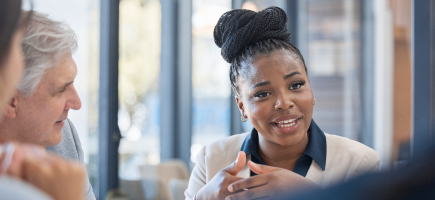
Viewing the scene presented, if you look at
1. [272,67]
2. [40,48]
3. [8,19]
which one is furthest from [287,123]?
[8,19]

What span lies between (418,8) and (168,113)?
3697mm

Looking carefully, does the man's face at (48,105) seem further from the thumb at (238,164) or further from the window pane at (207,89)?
the window pane at (207,89)

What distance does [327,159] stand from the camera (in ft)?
4.68

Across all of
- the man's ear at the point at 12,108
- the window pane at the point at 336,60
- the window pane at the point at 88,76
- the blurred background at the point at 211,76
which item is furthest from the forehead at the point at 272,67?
the window pane at the point at 336,60

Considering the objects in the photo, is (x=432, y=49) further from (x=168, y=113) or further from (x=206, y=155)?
(x=168, y=113)

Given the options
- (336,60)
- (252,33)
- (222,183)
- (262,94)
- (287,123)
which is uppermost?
(336,60)

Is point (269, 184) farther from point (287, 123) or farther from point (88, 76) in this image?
point (88, 76)

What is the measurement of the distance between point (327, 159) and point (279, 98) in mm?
319

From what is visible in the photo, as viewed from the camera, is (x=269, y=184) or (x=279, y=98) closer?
(x=269, y=184)

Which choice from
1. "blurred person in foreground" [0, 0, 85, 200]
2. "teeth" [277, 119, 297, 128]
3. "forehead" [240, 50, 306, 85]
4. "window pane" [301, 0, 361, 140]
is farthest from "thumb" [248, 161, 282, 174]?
"window pane" [301, 0, 361, 140]

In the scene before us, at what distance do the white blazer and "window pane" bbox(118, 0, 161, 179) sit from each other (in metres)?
2.86

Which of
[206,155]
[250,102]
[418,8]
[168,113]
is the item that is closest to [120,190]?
[168,113]

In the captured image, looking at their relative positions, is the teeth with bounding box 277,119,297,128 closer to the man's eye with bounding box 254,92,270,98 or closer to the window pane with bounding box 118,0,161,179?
the man's eye with bounding box 254,92,270,98

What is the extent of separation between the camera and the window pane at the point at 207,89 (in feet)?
18.6
